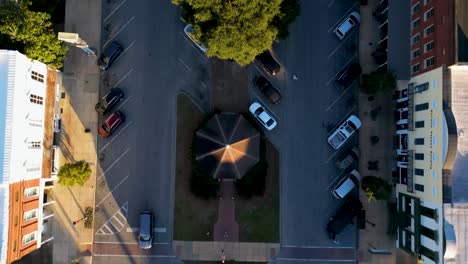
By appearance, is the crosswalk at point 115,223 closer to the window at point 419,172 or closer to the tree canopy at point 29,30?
the tree canopy at point 29,30

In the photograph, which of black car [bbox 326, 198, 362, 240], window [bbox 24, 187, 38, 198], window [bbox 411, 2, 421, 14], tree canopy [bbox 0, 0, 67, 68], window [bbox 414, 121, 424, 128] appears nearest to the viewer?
tree canopy [bbox 0, 0, 67, 68]

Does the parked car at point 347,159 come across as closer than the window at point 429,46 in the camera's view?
No

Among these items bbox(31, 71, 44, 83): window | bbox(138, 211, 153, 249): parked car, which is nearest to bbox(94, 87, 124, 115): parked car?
bbox(31, 71, 44, 83): window

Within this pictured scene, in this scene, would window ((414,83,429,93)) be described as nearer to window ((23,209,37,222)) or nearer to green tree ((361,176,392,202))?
green tree ((361,176,392,202))

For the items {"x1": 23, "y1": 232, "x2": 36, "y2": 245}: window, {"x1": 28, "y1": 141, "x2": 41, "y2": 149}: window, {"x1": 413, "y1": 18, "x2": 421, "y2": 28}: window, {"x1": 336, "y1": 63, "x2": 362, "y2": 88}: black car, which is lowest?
{"x1": 23, "y1": 232, "x2": 36, "y2": 245}: window

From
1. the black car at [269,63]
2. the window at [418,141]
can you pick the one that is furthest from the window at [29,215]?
the window at [418,141]

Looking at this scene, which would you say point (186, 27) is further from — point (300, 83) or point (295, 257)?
point (295, 257)

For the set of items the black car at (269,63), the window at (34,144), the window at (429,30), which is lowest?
the window at (34,144)
